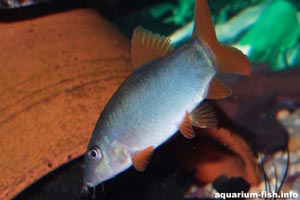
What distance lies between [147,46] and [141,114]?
31cm

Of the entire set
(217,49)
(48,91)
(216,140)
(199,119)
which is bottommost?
(216,140)

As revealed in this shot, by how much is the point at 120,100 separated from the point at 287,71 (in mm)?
2959

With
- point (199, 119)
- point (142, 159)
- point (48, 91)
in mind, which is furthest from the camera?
point (48, 91)

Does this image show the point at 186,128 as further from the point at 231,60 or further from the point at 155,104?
the point at 231,60

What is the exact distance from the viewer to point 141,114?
4.19 feet

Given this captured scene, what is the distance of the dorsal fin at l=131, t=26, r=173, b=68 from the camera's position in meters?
1.39

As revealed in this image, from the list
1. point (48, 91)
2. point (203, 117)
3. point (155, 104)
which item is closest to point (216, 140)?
point (203, 117)

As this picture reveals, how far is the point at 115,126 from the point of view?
1.28 m

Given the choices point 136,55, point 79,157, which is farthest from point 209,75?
point 79,157

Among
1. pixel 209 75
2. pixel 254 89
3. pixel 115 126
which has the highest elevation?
pixel 209 75

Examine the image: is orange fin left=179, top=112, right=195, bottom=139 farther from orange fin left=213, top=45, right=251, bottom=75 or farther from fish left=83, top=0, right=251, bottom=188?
orange fin left=213, top=45, right=251, bottom=75

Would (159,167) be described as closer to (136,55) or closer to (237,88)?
(136,55)

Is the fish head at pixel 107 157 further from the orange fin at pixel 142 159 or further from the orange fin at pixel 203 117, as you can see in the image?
the orange fin at pixel 203 117

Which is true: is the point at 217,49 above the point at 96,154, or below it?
above
